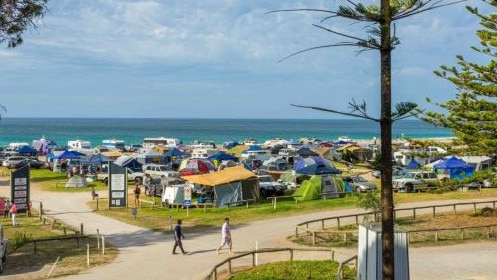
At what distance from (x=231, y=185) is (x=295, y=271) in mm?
16485

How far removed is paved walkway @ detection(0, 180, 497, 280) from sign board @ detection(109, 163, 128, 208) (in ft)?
13.6

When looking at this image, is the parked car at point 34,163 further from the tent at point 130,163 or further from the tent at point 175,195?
the tent at point 175,195

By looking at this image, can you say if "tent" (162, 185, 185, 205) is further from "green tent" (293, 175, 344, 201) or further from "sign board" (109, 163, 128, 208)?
"green tent" (293, 175, 344, 201)

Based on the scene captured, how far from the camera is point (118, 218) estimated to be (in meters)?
30.7

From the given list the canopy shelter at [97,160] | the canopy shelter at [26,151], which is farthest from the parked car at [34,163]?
the canopy shelter at [97,160]

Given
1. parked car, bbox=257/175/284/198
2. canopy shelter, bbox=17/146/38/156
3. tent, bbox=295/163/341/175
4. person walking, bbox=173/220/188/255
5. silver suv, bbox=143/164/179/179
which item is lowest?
person walking, bbox=173/220/188/255

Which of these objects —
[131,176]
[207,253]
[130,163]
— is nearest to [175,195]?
[207,253]

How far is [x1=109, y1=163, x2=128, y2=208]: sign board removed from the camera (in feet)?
113

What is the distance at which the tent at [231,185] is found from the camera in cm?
3322

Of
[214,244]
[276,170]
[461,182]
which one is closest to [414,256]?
[461,182]

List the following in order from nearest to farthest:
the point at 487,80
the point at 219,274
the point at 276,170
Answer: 1. the point at 219,274
2. the point at 487,80
3. the point at 276,170

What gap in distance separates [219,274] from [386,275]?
939cm

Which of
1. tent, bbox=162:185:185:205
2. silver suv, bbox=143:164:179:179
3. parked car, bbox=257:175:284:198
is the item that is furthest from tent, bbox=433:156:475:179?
silver suv, bbox=143:164:179:179

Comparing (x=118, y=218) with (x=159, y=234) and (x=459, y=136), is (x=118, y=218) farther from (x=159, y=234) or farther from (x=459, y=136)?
(x=459, y=136)
